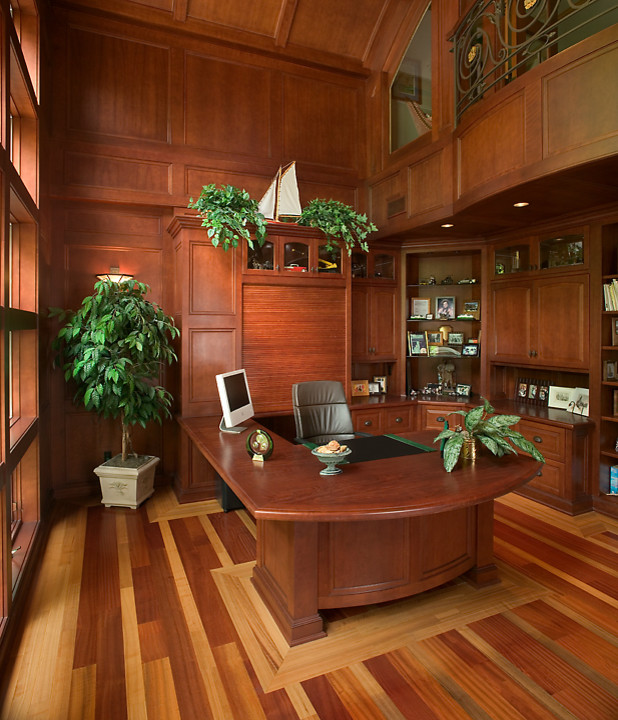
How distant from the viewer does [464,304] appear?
18.0ft

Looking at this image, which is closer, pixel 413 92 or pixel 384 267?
pixel 413 92

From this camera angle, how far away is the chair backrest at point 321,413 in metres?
3.75

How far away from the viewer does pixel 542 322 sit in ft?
14.8

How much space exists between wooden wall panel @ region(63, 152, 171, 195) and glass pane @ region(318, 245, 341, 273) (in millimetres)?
1597

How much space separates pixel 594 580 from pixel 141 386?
3539 mm

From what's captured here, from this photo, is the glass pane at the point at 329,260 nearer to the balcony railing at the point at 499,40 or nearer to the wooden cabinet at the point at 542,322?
the balcony railing at the point at 499,40

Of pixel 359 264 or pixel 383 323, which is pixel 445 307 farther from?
pixel 359 264

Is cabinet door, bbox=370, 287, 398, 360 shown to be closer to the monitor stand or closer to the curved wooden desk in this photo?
the monitor stand

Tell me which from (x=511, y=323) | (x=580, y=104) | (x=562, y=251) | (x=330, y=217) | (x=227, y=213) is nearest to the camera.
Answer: (x=580, y=104)

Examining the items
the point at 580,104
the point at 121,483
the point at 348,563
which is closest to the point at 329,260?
the point at 580,104

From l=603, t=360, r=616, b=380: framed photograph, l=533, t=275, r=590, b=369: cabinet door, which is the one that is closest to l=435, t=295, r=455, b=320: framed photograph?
l=533, t=275, r=590, b=369: cabinet door

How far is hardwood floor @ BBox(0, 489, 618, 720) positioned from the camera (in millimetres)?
1915

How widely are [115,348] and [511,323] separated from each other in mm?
3849

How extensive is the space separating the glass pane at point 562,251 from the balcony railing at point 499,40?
1458 millimetres
